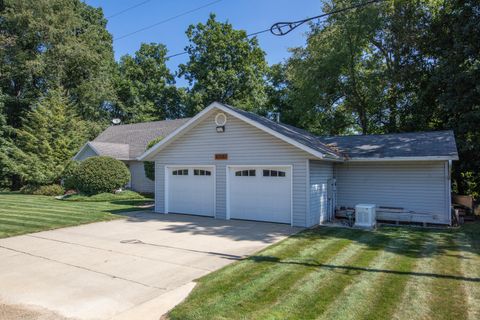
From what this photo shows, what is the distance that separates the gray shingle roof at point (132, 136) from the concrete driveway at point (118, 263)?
13.0m

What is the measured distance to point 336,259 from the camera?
23.1ft

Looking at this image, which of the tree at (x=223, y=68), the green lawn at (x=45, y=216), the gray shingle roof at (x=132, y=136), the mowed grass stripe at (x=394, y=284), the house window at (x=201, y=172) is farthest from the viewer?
the tree at (x=223, y=68)

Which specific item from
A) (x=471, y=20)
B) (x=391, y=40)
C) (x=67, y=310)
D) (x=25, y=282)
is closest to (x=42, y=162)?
(x=25, y=282)

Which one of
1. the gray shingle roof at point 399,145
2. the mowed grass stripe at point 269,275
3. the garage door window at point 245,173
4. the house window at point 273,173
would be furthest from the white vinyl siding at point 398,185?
the mowed grass stripe at point 269,275

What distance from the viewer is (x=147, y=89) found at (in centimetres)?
4059

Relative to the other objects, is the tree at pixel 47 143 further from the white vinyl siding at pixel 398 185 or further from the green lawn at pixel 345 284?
the green lawn at pixel 345 284

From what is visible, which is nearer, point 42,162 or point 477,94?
point 477,94

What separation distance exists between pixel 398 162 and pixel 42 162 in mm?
22848

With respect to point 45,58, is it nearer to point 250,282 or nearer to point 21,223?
point 21,223

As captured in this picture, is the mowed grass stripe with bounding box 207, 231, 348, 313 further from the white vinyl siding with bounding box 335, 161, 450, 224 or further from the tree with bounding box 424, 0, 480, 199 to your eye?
the tree with bounding box 424, 0, 480, 199

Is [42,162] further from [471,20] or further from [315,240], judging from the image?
[471,20]

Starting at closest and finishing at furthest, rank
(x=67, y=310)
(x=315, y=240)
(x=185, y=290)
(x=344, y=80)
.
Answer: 1. (x=67, y=310)
2. (x=185, y=290)
3. (x=315, y=240)
4. (x=344, y=80)

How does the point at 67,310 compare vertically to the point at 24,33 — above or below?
below

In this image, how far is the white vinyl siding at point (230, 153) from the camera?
1105 centimetres
